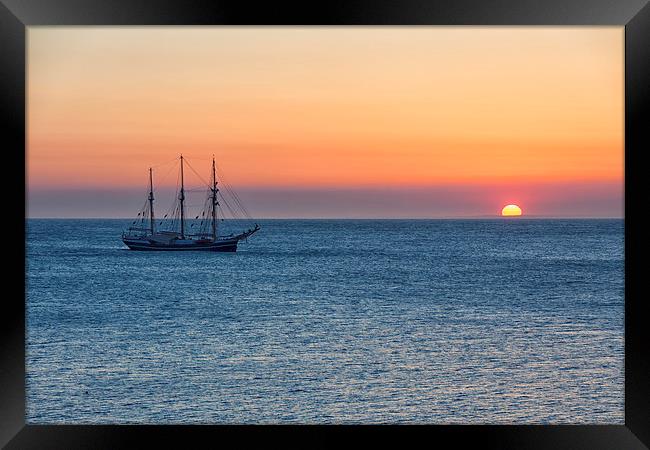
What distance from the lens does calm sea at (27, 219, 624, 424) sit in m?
13.7

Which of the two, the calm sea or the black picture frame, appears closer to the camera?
the black picture frame

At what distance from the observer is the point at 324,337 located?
746 inches

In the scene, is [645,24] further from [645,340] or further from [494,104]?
[494,104]

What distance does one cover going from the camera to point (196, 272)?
31.1m

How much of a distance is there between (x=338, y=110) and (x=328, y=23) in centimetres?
4014

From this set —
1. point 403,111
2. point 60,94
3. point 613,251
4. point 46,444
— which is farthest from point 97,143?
point 46,444

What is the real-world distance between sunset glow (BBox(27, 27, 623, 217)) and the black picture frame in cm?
3771

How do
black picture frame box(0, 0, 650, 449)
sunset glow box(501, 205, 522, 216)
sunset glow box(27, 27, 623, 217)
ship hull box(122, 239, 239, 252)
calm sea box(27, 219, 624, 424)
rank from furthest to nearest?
sunset glow box(501, 205, 522, 216)
sunset glow box(27, 27, 623, 217)
ship hull box(122, 239, 239, 252)
calm sea box(27, 219, 624, 424)
black picture frame box(0, 0, 650, 449)

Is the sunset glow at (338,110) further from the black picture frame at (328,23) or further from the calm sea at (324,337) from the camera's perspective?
the black picture frame at (328,23)

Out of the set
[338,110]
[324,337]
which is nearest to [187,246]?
[338,110]

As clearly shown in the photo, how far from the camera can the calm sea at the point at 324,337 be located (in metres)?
13.7

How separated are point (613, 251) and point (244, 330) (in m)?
23.9

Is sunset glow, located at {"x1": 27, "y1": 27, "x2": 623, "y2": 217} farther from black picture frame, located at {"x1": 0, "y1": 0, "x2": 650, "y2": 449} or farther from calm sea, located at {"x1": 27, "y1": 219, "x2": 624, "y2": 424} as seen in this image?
black picture frame, located at {"x1": 0, "y1": 0, "x2": 650, "y2": 449}

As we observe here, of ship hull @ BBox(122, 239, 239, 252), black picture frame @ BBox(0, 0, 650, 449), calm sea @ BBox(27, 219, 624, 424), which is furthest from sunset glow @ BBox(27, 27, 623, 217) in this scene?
black picture frame @ BBox(0, 0, 650, 449)
